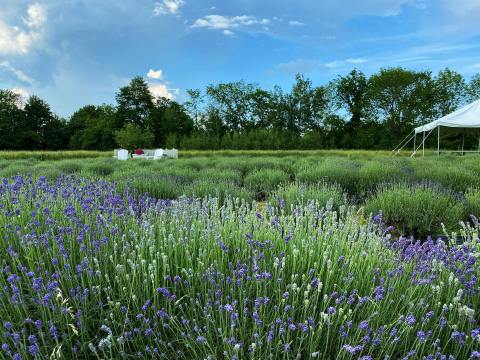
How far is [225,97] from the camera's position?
52625 millimetres

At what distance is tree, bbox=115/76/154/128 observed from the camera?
5472 cm

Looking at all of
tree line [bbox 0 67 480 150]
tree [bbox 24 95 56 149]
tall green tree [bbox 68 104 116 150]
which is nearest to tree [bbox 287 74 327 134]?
tree line [bbox 0 67 480 150]

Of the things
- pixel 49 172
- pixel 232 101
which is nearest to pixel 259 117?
pixel 232 101

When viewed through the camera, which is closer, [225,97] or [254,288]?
[254,288]

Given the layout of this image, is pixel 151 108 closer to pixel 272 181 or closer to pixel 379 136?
pixel 379 136

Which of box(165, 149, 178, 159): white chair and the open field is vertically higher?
box(165, 149, 178, 159): white chair

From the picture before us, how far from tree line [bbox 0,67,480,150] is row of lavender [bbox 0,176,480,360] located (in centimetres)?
3882

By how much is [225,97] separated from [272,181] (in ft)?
150

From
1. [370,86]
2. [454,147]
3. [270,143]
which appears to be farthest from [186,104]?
[454,147]

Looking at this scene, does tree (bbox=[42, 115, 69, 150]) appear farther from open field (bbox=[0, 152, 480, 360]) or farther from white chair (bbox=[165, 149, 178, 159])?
open field (bbox=[0, 152, 480, 360])

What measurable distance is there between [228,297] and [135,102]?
56.4 m

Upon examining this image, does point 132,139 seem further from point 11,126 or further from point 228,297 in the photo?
point 228,297

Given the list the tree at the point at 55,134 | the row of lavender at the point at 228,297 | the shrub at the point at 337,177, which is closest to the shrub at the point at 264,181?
the shrub at the point at 337,177

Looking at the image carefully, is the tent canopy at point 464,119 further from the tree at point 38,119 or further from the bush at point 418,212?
the tree at point 38,119
